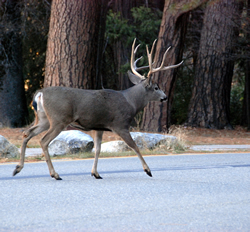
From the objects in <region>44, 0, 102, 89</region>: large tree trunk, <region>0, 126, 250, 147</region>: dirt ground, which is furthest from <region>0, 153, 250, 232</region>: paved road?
<region>44, 0, 102, 89</region>: large tree trunk

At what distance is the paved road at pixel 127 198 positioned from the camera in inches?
218

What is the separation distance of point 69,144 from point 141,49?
11.4 m

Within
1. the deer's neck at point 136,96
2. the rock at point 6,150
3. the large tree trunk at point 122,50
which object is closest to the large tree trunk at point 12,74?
the large tree trunk at point 122,50

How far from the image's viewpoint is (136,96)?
991 centimetres

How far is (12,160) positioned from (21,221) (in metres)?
6.21

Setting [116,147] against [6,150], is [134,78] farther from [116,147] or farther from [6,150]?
[116,147]

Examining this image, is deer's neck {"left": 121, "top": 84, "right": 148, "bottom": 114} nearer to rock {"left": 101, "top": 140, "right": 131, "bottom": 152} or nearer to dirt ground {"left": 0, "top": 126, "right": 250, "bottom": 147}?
rock {"left": 101, "top": 140, "right": 131, "bottom": 152}

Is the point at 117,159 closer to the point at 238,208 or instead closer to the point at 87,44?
the point at 238,208

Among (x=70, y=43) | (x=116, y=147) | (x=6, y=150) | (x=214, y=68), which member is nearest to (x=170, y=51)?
(x=214, y=68)

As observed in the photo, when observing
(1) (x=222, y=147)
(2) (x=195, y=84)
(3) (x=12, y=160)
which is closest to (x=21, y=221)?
(3) (x=12, y=160)

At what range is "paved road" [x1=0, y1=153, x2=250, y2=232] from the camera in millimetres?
5535

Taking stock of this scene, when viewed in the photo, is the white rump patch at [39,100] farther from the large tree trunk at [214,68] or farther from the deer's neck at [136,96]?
the large tree trunk at [214,68]

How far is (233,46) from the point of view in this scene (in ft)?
76.7

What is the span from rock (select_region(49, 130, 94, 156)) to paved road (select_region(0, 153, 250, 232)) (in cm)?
212
